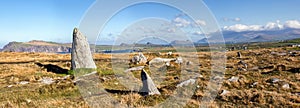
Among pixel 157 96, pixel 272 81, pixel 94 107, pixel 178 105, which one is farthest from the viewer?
pixel 272 81

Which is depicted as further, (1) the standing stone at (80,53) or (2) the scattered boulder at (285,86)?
(1) the standing stone at (80,53)

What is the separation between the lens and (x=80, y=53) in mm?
29750

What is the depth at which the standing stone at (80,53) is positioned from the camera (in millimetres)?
29180

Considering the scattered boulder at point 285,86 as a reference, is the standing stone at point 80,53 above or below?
above

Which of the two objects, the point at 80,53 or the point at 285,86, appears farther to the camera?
the point at 80,53

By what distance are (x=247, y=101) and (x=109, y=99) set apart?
7.72 m

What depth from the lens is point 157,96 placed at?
16.8 metres

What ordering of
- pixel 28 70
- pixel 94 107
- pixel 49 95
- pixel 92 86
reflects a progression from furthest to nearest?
pixel 28 70, pixel 92 86, pixel 49 95, pixel 94 107

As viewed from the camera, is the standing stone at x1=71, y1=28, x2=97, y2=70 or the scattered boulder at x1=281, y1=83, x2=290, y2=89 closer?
the scattered boulder at x1=281, y1=83, x2=290, y2=89

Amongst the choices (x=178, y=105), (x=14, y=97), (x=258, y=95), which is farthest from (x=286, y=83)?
(x=14, y=97)

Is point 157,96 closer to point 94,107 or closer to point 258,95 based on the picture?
point 94,107

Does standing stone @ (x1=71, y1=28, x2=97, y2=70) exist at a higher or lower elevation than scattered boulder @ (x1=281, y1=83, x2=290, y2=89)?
higher

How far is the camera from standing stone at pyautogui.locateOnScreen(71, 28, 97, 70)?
2918 centimetres

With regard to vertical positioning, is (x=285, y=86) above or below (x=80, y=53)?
below
